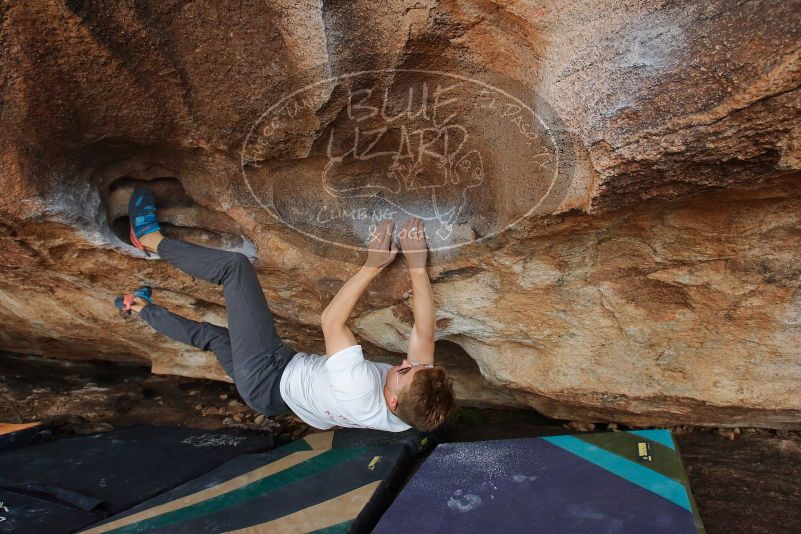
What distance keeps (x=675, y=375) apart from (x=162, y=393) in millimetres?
3048

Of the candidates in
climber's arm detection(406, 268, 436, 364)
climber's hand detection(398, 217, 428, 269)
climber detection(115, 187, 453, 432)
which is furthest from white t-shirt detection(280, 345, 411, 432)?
climber's hand detection(398, 217, 428, 269)

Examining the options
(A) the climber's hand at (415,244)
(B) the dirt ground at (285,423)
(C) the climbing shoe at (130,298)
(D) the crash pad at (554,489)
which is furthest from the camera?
(C) the climbing shoe at (130,298)

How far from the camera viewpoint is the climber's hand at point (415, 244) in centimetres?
227

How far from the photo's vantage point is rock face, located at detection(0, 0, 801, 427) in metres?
1.55

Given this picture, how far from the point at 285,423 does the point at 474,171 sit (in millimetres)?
2043

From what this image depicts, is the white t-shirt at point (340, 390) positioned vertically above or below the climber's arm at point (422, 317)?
below

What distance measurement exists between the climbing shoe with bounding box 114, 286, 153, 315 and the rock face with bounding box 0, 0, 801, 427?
0.16ft

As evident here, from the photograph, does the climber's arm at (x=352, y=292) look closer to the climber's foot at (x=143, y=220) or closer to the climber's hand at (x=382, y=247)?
the climber's hand at (x=382, y=247)

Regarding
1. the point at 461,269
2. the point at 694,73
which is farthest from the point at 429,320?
the point at 694,73

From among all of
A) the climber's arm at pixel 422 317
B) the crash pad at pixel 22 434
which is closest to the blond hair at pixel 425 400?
the climber's arm at pixel 422 317

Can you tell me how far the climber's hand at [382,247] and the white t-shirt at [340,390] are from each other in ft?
1.23

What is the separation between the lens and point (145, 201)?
2.46m

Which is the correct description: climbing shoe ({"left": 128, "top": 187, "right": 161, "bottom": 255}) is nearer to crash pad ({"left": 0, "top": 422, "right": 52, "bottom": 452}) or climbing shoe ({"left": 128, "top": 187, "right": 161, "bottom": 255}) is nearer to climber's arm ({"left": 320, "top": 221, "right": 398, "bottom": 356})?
climber's arm ({"left": 320, "top": 221, "right": 398, "bottom": 356})

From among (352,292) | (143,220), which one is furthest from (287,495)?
(143,220)
